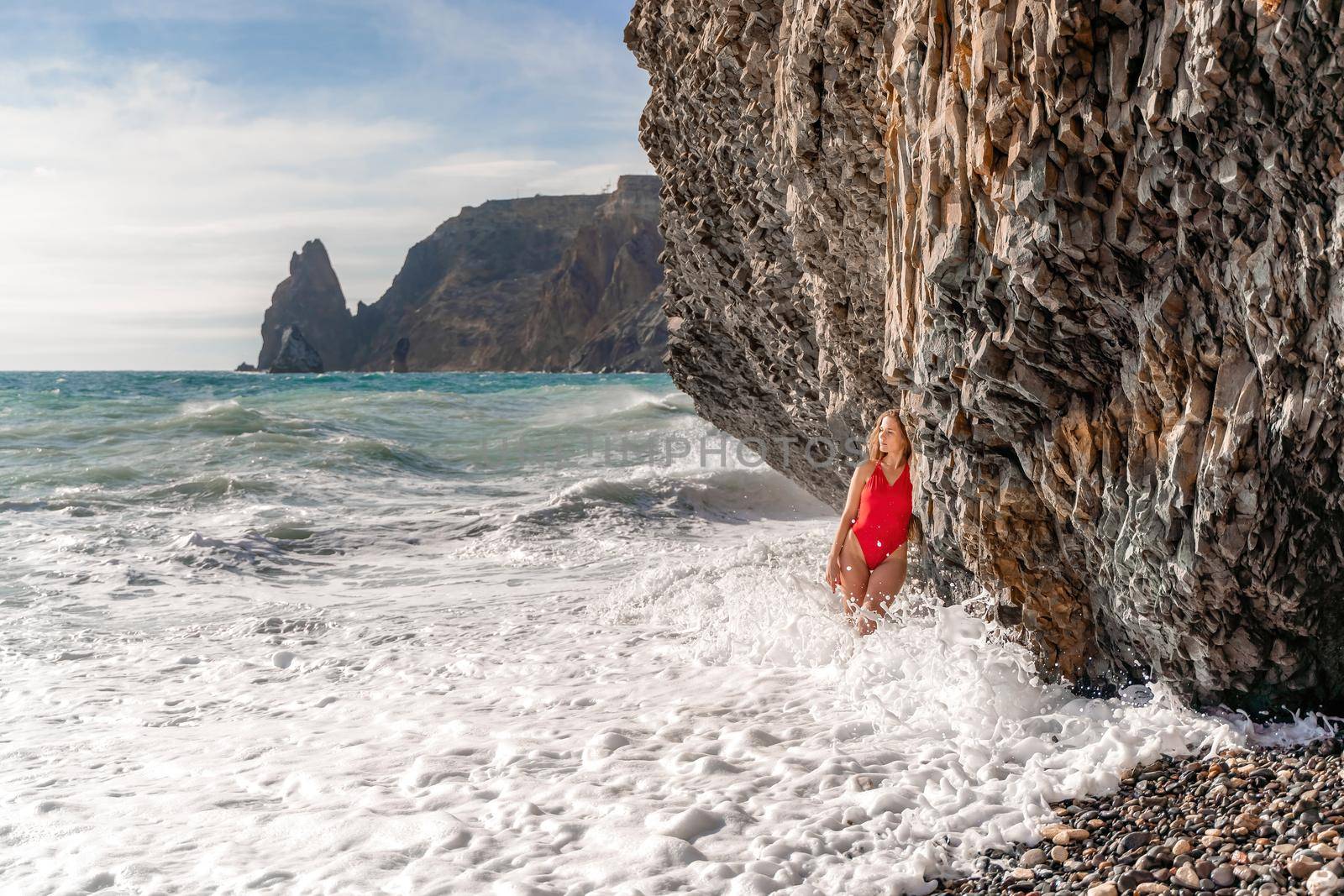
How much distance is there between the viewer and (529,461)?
1861 cm

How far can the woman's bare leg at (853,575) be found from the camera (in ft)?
19.4

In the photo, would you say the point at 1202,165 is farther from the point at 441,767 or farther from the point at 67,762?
the point at 67,762

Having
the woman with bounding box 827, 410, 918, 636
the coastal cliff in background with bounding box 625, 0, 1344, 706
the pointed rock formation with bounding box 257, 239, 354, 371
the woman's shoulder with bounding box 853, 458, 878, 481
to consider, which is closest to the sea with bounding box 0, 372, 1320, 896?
the woman with bounding box 827, 410, 918, 636

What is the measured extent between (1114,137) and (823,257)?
10.5 feet

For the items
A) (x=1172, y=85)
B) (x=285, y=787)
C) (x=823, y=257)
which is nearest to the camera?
(x=1172, y=85)

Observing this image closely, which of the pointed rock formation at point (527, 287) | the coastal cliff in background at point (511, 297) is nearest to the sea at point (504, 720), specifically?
the coastal cliff in background at point (511, 297)

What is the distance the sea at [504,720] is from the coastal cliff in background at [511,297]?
85.6m

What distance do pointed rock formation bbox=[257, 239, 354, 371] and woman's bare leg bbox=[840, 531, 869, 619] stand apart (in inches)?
5439

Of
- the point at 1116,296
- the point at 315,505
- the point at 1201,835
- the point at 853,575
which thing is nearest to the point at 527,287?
the point at 315,505

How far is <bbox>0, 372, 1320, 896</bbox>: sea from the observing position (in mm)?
3434

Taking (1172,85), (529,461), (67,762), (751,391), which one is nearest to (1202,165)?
(1172,85)

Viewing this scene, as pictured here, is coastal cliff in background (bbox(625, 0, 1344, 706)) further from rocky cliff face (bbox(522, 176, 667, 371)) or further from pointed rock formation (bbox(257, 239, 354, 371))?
pointed rock formation (bbox(257, 239, 354, 371))

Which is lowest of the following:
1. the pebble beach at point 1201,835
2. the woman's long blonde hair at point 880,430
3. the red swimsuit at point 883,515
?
the pebble beach at point 1201,835

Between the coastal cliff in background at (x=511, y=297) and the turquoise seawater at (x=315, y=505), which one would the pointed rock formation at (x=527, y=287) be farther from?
the turquoise seawater at (x=315, y=505)
